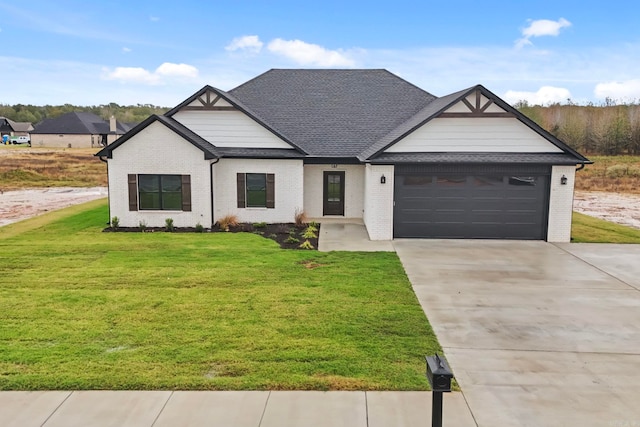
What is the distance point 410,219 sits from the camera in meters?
17.2

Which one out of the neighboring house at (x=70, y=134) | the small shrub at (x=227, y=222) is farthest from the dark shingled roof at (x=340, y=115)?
the neighboring house at (x=70, y=134)

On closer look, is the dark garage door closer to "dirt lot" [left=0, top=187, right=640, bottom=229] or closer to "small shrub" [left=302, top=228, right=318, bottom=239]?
"small shrub" [left=302, top=228, right=318, bottom=239]

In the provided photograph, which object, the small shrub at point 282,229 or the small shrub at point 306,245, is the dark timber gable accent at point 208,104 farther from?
the small shrub at point 306,245

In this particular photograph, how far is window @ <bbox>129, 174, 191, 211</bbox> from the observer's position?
18312 mm

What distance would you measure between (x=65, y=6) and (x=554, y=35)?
2712 cm

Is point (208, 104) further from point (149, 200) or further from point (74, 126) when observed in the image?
point (74, 126)

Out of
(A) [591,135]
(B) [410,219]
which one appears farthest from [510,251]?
(A) [591,135]

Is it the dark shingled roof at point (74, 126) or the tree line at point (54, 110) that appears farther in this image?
the tree line at point (54, 110)

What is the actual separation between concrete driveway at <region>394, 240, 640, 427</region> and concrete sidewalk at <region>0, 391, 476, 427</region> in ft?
2.57

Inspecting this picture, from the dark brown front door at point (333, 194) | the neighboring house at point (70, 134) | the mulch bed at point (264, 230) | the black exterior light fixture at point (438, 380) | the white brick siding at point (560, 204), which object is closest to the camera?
the black exterior light fixture at point (438, 380)

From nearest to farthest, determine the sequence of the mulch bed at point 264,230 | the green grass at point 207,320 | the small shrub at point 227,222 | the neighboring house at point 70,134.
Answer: the green grass at point 207,320, the mulch bed at point 264,230, the small shrub at point 227,222, the neighboring house at point 70,134

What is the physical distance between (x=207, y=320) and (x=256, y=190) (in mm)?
11082

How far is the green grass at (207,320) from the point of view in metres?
6.76

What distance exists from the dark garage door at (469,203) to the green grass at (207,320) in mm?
3325
